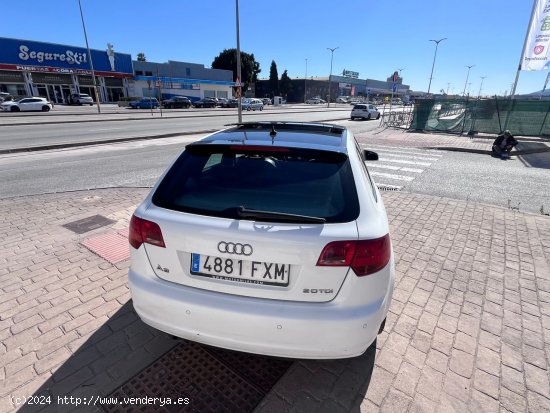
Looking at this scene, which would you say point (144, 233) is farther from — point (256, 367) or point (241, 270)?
point (256, 367)

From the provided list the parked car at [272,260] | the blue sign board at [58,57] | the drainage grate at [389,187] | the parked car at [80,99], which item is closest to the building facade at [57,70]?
the blue sign board at [58,57]

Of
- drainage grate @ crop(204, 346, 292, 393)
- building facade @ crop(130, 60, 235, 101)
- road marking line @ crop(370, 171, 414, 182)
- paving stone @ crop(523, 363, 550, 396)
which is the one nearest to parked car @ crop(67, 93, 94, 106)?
building facade @ crop(130, 60, 235, 101)

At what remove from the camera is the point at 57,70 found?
1789 inches

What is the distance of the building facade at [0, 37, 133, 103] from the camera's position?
41.7m

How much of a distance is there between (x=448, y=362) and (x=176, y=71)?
230ft

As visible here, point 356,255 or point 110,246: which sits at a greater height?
point 356,255

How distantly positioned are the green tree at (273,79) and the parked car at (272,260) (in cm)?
9690

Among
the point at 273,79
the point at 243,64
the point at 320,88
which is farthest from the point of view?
the point at 320,88

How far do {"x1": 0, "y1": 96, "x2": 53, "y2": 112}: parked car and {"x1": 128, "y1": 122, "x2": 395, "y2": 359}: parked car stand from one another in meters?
40.2

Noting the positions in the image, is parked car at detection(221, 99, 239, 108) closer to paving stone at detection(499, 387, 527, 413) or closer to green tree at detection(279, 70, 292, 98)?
green tree at detection(279, 70, 292, 98)

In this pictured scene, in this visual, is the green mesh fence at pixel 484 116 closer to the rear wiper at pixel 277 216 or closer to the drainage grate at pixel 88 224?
the drainage grate at pixel 88 224

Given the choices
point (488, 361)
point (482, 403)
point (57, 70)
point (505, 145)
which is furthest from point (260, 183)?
point (57, 70)

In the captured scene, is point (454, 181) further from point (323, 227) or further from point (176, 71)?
point (176, 71)

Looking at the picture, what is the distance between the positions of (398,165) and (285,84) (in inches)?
3514
